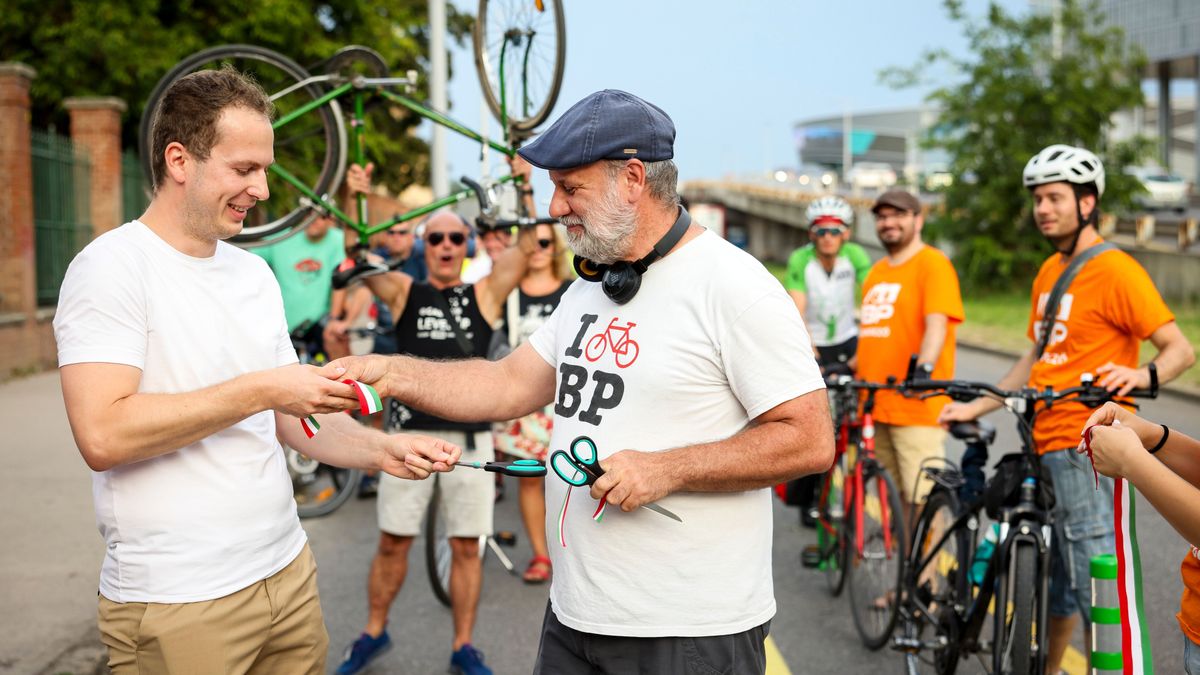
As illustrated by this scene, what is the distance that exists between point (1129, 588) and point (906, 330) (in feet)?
11.0

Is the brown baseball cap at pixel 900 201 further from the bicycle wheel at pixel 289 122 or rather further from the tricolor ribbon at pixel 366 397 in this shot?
the tricolor ribbon at pixel 366 397

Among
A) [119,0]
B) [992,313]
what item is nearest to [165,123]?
[119,0]

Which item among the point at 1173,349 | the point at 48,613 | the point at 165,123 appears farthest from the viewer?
the point at 48,613

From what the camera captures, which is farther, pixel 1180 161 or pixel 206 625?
pixel 1180 161

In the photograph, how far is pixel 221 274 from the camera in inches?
118

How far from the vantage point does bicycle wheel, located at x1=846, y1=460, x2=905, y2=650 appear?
18.9ft

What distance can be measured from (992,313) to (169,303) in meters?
23.5

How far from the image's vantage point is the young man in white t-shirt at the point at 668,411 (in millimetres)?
2799

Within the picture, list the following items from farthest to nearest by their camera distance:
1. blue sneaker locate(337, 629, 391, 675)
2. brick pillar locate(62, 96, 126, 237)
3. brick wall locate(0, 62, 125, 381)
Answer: brick pillar locate(62, 96, 126, 237)
brick wall locate(0, 62, 125, 381)
blue sneaker locate(337, 629, 391, 675)

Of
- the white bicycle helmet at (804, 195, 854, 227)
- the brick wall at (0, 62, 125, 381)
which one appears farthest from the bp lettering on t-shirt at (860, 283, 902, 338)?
the brick wall at (0, 62, 125, 381)

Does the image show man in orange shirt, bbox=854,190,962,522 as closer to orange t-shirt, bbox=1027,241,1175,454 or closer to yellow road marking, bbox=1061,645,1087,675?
yellow road marking, bbox=1061,645,1087,675

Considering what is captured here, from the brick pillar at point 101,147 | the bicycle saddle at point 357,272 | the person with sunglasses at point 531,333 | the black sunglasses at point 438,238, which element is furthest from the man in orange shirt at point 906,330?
the brick pillar at point 101,147

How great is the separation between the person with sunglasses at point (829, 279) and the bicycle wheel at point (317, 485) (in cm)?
329

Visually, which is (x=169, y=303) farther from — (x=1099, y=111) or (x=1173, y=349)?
(x=1099, y=111)
